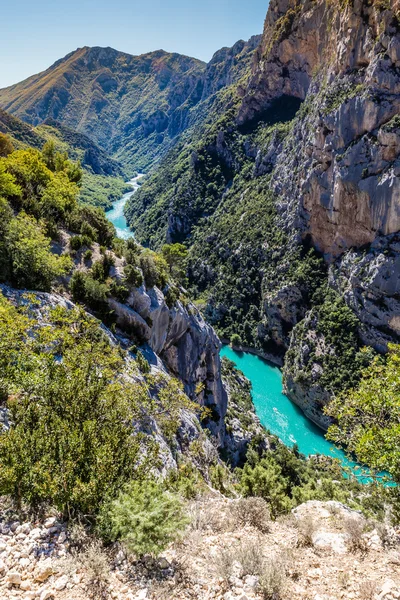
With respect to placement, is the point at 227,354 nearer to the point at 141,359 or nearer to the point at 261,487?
the point at 141,359

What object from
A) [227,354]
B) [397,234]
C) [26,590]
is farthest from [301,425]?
[26,590]

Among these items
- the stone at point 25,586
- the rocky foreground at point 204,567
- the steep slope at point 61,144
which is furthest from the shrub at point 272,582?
the steep slope at point 61,144

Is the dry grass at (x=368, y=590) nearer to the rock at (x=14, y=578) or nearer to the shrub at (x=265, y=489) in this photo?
the rock at (x=14, y=578)

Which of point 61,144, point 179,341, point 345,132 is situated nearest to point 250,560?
point 179,341

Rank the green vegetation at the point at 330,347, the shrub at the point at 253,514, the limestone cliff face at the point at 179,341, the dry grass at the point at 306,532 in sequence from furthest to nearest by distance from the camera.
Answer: the green vegetation at the point at 330,347
the limestone cliff face at the point at 179,341
the shrub at the point at 253,514
the dry grass at the point at 306,532

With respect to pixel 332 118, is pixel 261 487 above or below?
below

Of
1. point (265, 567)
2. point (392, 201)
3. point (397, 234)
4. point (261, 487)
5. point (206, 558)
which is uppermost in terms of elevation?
point (392, 201)
